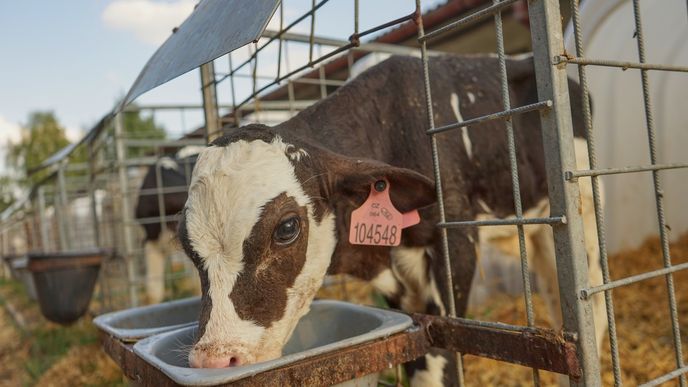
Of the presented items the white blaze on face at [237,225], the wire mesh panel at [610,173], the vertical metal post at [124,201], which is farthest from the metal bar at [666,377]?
the vertical metal post at [124,201]

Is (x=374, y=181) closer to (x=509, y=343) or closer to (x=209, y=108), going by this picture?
(x=509, y=343)

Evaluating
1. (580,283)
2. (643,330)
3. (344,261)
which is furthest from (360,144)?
(643,330)

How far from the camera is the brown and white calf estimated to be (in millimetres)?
1749

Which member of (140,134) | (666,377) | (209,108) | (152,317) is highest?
(140,134)

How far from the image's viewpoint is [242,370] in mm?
1312

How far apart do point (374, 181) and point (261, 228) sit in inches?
19.1

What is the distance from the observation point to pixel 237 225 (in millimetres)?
1747

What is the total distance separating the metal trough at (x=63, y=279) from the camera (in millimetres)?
4645

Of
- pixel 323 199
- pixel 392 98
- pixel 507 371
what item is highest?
pixel 392 98

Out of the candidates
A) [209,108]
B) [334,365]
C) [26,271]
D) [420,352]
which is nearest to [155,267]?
[26,271]

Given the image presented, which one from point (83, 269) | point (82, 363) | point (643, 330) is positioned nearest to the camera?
point (643, 330)

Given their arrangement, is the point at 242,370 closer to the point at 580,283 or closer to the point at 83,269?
the point at 580,283

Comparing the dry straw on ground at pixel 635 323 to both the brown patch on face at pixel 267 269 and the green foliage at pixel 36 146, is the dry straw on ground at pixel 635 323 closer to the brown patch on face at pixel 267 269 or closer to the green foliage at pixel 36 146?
the brown patch on face at pixel 267 269

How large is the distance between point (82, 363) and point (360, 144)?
3.42 meters
